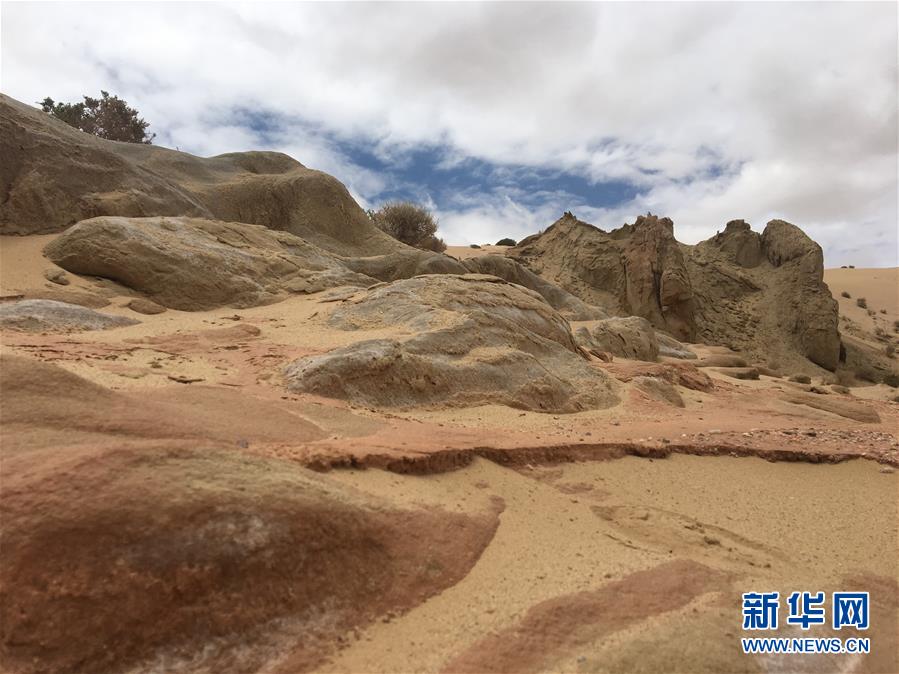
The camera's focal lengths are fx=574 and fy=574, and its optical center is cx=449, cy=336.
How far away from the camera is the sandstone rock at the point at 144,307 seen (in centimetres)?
794

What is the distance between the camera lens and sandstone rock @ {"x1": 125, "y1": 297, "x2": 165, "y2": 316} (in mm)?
7938

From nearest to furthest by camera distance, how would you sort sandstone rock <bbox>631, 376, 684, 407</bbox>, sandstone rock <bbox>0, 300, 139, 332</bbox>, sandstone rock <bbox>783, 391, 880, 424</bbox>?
sandstone rock <bbox>0, 300, 139, 332</bbox>, sandstone rock <bbox>631, 376, 684, 407</bbox>, sandstone rock <bbox>783, 391, 880, 424</bbox>

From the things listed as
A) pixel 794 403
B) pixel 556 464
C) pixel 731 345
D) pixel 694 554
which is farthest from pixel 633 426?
pixel 731 345

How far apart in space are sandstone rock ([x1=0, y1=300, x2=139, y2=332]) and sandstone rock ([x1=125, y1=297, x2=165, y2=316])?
3.55 ft

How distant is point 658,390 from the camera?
8.55m

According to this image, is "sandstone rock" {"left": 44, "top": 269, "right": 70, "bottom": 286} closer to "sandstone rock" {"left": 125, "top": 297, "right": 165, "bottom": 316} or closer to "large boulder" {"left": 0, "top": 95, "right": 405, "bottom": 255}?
"sandstone rock" {"left": 125, "top": 297, "right": 165, "bottom": 316}

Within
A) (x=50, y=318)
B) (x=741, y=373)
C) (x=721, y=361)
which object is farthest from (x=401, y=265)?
(x=50, y=318)

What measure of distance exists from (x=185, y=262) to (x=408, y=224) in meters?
13.9

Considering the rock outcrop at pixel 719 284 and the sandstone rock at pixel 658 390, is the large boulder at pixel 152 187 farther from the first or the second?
the rock outcrop at pixel 719 284

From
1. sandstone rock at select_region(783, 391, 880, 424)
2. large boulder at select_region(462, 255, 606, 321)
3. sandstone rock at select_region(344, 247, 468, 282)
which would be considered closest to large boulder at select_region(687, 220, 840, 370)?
large boulder at select_region(462, 255, 606, 321)

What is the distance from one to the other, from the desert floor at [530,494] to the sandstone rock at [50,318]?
0.29 meters

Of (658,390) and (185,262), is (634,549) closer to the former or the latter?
(658,390)

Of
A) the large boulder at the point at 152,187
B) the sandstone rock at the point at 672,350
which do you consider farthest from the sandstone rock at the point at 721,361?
the large boulder at the point at 152,187

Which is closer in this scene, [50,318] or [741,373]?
[50,318]
